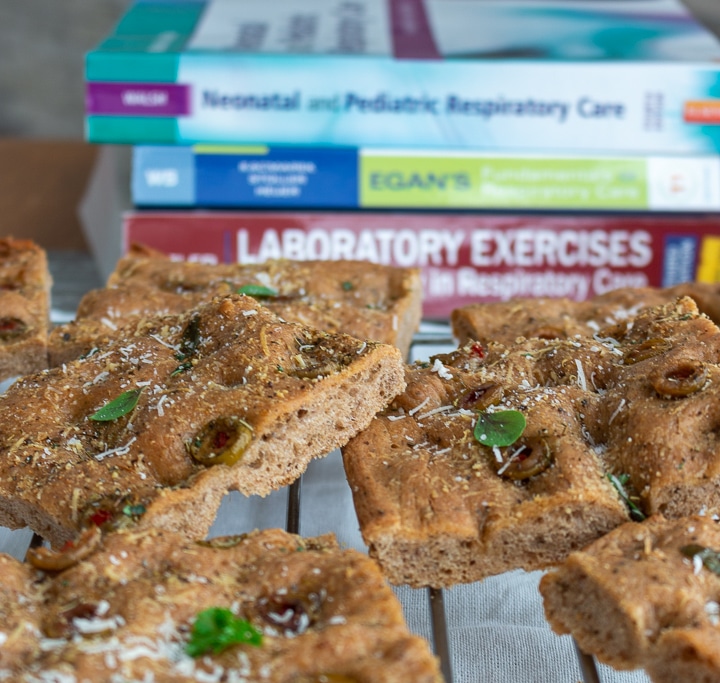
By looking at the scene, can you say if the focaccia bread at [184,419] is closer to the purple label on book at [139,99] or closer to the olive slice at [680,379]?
the olive slice at [680,379]

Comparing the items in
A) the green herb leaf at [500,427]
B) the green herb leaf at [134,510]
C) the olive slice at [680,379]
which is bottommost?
the green herb leaf at [134,510]

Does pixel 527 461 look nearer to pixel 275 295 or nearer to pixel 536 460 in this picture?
pixel 536 460

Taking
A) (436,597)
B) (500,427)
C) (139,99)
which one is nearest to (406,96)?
(139,99)

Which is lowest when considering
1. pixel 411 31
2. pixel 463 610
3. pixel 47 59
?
pixel 463 610

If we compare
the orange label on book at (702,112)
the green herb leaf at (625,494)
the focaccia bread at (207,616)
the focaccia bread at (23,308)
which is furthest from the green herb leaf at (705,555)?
the orange label on book at (702,112)

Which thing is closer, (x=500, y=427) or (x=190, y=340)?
(x=500, y=427)

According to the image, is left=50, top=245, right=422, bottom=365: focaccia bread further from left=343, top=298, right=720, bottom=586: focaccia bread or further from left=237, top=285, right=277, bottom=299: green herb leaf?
left=343, top=298, right=720, bottom=586: focaccia bread

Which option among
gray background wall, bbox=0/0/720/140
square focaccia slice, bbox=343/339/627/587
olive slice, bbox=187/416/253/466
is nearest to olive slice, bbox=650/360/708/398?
square focaccia slice, bbox=343/339/627/587
